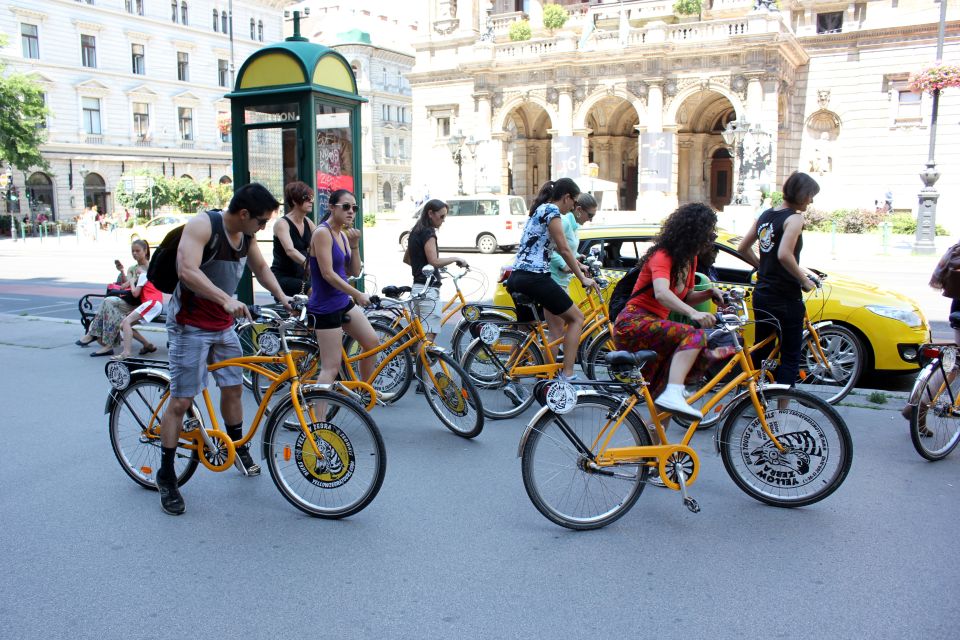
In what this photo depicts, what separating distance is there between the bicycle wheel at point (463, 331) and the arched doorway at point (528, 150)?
4124 cm

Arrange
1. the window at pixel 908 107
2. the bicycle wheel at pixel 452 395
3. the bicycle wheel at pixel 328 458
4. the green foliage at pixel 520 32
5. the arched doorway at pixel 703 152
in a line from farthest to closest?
the green foliage at pixel 520 32, the arched doorway at pixel 703 152, the window at pixel 908 107, the bicycle wheel at pixel 452 395, the bicycle wheel at pixel 328 458

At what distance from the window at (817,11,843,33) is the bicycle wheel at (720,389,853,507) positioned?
144 ft

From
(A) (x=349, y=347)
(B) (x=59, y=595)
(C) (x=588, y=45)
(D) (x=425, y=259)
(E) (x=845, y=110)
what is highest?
(C) (x=588, y=45)

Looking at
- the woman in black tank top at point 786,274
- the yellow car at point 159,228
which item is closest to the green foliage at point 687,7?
the yellow car at point 159,228

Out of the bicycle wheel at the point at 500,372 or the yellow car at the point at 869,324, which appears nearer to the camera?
the bicycle wheel at the point at 500,372

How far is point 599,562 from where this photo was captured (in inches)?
157

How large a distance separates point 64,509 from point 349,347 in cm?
286

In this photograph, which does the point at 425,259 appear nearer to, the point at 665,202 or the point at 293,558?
the point at 293,558

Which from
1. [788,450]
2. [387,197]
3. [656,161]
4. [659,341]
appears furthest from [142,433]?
[387,197]

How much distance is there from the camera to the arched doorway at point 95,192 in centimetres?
4997

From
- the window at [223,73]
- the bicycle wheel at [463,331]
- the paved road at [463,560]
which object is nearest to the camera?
the paved road at [463,560]

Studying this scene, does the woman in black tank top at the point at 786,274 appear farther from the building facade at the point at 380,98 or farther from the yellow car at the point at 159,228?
the building facade at the point at 380,98

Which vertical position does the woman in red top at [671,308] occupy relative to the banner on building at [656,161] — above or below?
below

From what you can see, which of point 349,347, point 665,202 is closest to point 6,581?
point 349,347
